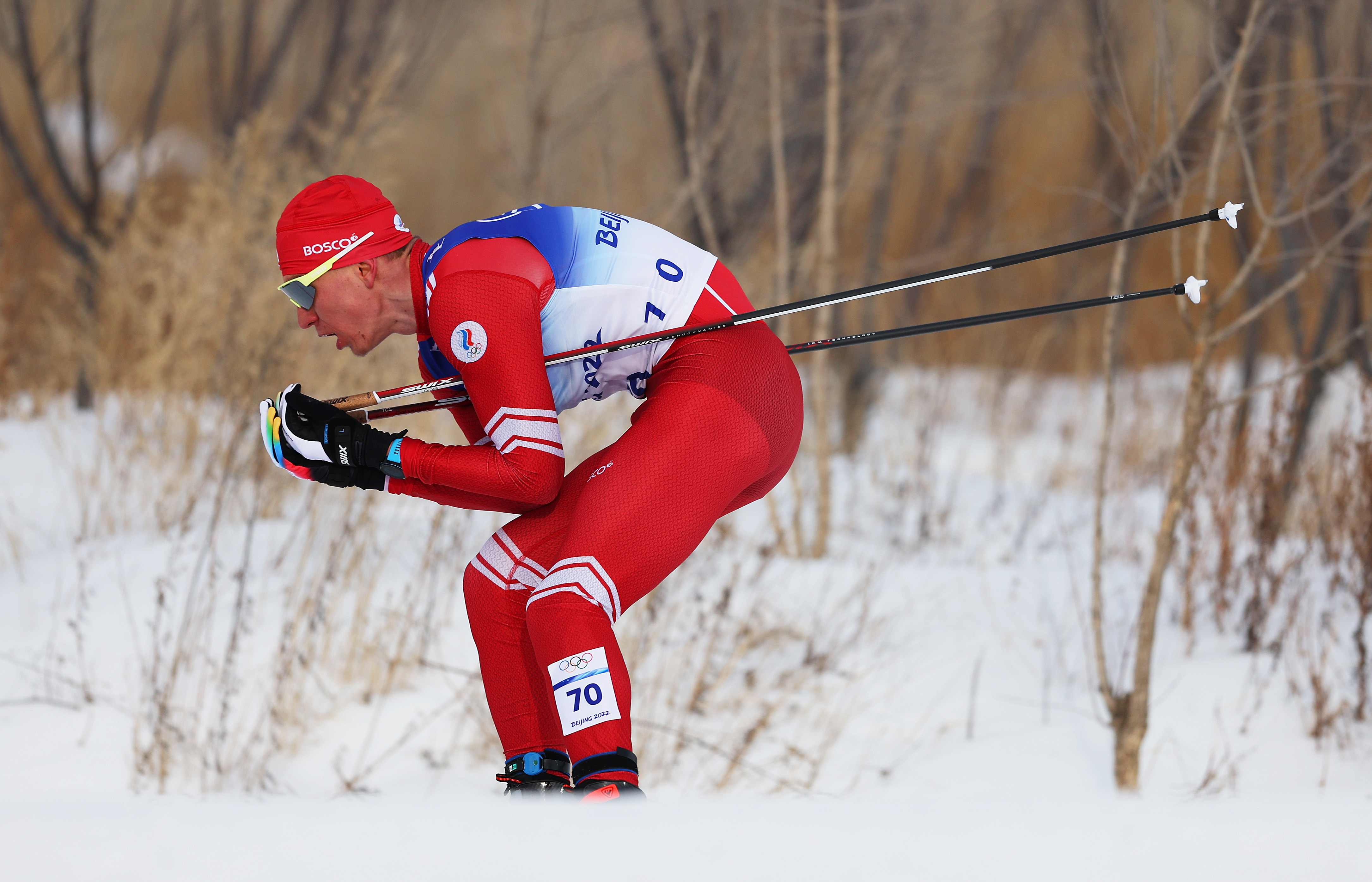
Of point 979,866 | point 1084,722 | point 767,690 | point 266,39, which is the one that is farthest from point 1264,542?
point 266,39

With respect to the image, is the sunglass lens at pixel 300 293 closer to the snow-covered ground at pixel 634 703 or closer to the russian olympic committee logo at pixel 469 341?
the russian olympic committee logo at pixel 469 341

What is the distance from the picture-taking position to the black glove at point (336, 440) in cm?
195

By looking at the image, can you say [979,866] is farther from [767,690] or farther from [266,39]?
[266,39]

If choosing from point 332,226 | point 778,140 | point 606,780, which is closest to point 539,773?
point 606,780

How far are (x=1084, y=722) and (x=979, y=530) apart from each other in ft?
7.37

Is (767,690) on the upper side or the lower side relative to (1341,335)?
lower

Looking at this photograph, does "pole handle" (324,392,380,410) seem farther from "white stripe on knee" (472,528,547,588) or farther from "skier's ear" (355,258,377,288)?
"white stripe on knee" (472,528,547,588)

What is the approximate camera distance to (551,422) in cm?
190

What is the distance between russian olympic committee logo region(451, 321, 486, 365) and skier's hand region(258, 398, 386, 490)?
29cm

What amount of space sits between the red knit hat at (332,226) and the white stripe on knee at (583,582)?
688mm

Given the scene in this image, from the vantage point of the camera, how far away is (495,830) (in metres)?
1.48

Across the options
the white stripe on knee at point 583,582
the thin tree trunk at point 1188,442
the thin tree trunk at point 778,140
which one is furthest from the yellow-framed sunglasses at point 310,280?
the thin tree trunk at point 778,140

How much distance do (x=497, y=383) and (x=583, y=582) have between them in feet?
1.20

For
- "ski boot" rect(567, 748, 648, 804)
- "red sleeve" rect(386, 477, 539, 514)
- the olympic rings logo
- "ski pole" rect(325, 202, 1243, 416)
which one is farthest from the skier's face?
"ski boot" rect(567, 748, 648, 804)
